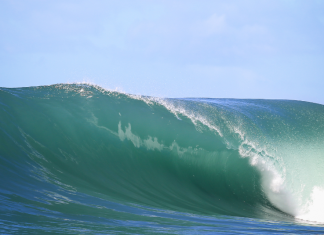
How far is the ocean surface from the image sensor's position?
335 centimetres

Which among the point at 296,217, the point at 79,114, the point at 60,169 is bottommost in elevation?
the point at 296,217

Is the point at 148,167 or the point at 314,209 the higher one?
the point at 148,167

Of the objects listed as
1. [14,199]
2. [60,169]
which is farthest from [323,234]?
[60,169]

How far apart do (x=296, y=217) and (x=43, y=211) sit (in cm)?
451

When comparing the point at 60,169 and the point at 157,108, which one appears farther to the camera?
the point at 157,108

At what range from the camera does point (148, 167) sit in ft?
19.9

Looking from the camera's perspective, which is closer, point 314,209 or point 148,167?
point 314,209

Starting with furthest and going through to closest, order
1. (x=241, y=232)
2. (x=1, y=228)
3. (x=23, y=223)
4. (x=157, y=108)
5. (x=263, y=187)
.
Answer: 1. (x=157, y=108)
2. (x=263, y=187)
3. (x=241, y=232)
4. (x=23, y=223)
5. (x=1, y=228)

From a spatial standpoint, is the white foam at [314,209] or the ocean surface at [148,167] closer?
the ocean surface at [148,167]

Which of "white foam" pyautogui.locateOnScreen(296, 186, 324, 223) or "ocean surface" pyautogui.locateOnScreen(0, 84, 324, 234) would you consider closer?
"ocean surface" pyautogui.locateOnScreen(0, 84, 324, 234)

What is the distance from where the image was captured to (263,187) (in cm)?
643

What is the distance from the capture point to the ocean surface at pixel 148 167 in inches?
132

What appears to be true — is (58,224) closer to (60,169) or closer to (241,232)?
(241,232)

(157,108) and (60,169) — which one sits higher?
(157,108)
